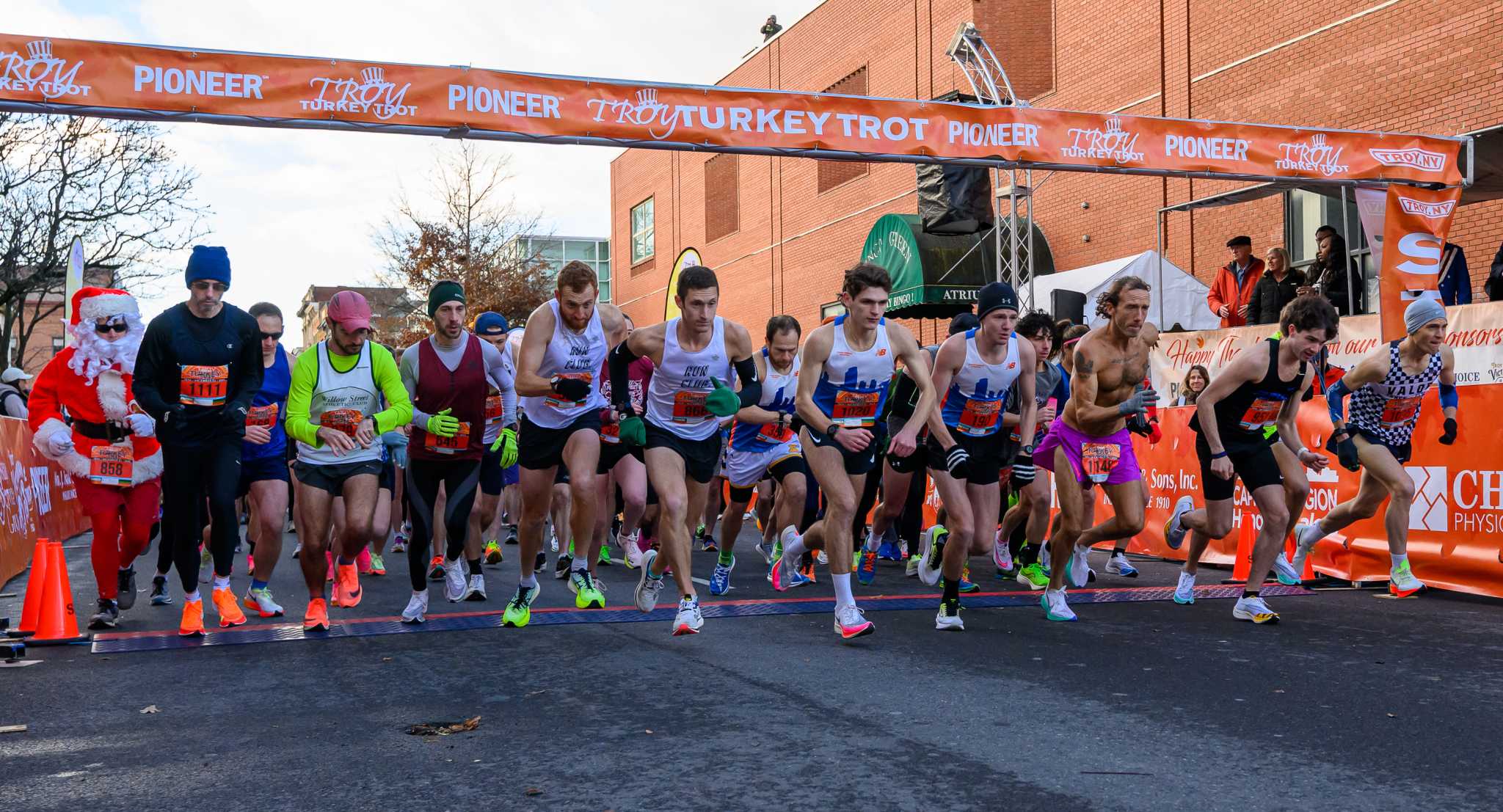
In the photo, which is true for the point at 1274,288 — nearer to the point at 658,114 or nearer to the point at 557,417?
the point at 658,114

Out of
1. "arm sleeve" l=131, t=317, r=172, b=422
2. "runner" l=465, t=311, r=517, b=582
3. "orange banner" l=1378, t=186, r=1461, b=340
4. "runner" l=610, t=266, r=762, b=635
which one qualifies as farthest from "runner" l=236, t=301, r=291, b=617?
"orange banner" l=1378, t=186, r=1461, b=340

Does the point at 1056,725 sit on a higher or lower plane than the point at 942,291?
lower

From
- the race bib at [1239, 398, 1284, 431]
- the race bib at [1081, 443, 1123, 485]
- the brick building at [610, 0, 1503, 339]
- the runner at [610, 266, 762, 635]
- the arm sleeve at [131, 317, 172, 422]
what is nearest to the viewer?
the runner at [610, 266, 762, 635]

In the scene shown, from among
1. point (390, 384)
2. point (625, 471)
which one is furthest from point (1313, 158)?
point (390, 384)

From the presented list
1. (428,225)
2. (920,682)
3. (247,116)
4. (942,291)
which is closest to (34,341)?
(428,225)

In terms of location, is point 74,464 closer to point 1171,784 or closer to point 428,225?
point 1171,784

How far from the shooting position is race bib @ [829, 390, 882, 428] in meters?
7.72

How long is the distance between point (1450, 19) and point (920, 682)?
14493 mm

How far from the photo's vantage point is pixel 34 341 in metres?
104

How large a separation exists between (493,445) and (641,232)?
132 feet

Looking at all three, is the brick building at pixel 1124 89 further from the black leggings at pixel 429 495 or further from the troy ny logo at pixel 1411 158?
the black leggings at pixel 429 495

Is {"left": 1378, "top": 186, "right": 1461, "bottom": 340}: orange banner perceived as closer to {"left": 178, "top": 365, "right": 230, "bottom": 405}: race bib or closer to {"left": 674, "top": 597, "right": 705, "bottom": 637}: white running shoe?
{"left": 674, "top": 597, "right": 705, "bottom": 637}: white running shoe

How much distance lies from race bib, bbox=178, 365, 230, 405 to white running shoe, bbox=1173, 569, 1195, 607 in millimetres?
6282

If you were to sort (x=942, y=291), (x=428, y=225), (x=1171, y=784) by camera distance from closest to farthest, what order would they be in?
(x=1171, y=784) < (x=942, y=291) < (x=428, y=225)
